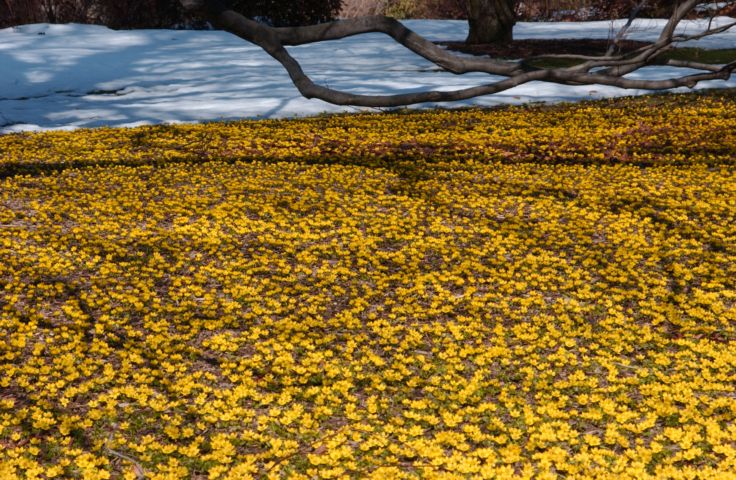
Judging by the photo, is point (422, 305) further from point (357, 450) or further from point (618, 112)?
point (618, 112)

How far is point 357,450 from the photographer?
485 centimetres

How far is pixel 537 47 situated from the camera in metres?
24.6

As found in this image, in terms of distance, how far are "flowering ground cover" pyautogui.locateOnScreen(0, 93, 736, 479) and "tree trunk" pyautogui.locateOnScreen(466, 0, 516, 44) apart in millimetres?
13709

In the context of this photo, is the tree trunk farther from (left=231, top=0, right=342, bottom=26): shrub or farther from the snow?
(left=231, top=0, right=342, bottom=26): shrub

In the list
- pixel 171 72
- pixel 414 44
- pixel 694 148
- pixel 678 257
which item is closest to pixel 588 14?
pixel 171 72

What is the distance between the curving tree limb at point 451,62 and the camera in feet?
13.0

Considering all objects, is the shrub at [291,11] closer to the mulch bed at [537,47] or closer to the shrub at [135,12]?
the shrub at [135,12]

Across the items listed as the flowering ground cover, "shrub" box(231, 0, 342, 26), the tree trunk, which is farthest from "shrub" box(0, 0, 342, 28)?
the flowering ground cover

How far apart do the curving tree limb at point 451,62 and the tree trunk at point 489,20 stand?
21.4 m

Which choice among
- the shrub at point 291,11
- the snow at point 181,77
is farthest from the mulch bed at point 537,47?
the shrub at point 291,11

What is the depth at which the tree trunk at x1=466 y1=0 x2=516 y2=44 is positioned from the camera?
24.6 metres

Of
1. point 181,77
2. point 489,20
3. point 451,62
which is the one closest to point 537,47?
point 489,20

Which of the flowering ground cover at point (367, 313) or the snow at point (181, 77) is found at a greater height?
the snow at point (181, 77)

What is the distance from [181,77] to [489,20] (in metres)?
10.8
